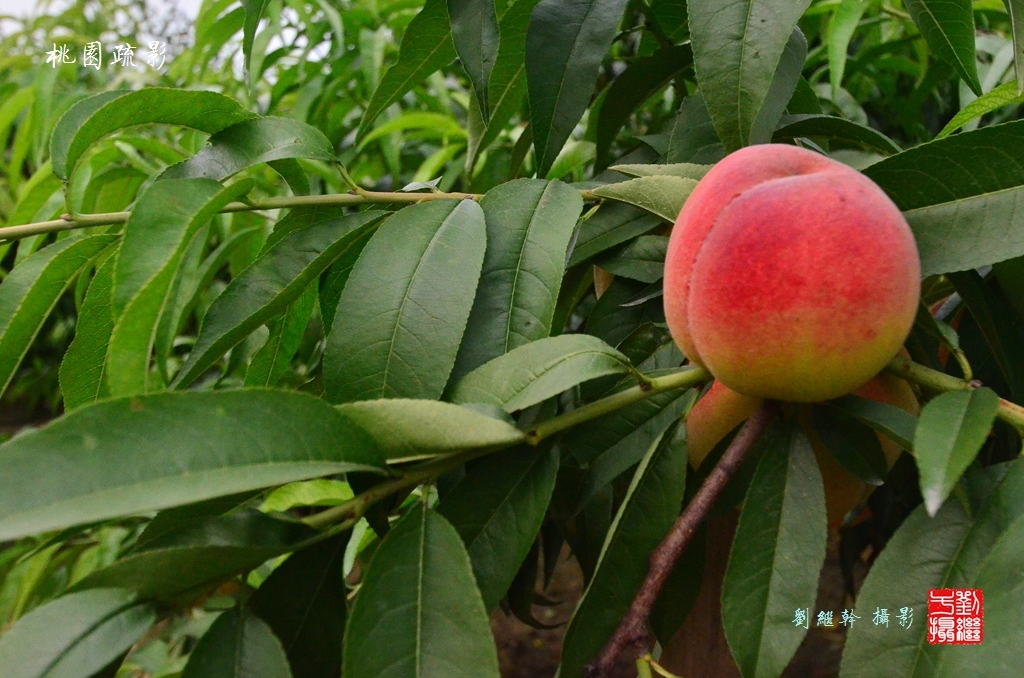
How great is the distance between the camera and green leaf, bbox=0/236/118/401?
59cm

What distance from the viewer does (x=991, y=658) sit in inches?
13.7

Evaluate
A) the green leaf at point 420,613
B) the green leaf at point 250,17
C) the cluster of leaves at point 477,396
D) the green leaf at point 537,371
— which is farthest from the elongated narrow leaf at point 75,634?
the green leaf at point 250,17

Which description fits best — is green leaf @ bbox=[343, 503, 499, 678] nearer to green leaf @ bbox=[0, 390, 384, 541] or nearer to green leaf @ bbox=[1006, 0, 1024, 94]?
green leaf @ bbox=[0, 390, 384, 541]

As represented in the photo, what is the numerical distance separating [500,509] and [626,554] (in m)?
0.08

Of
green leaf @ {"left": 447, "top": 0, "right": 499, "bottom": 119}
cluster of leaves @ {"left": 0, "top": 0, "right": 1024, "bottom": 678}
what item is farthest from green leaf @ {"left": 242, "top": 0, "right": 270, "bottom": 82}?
green leaf @ {"left": 447, "top": 0, "right": 499, "bottom": 119}

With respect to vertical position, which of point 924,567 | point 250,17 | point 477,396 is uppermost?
point 250,17

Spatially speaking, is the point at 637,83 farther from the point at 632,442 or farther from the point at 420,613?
the point at 420,613

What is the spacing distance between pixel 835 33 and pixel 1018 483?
1.82 ft

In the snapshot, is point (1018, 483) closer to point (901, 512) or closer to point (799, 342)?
point (799, 342)

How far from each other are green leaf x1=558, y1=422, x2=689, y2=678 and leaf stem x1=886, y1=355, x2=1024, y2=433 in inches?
5.6

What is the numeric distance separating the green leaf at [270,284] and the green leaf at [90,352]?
0.22ft

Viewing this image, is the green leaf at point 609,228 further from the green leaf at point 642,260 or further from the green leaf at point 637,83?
the green leaf at point 637,83

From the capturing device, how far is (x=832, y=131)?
648mm

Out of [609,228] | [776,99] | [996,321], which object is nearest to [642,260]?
[609,228]
